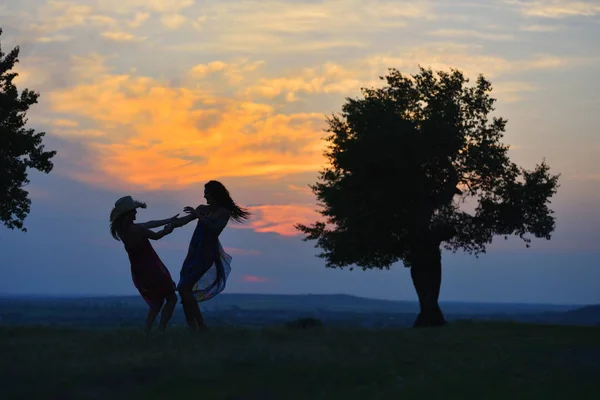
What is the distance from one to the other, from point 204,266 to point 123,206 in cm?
228

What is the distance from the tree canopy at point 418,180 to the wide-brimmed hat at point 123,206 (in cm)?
1980

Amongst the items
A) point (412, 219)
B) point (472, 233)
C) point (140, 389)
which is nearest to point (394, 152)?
point (412, 219)

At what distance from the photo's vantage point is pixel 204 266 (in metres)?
19.3

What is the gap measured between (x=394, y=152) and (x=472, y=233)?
6.07 metres

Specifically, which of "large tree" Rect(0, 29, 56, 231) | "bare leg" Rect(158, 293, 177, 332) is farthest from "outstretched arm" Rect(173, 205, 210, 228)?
"large tree" Rect(0, 29, 56, 231)

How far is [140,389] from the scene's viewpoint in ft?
37.5

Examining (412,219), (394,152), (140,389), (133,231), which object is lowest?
(140,389)

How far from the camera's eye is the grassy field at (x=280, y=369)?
11469 millimetres

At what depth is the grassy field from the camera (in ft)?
37.6

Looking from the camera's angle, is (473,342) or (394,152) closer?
(473,342)

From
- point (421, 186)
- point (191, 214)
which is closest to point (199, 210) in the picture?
point (191, 214)

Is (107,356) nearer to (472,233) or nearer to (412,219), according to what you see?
(412,219)

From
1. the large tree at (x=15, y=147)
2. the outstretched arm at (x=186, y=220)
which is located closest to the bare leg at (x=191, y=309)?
the outstretched arm at (x=186, y=220)

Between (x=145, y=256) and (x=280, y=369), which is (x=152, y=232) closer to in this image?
(x=145, y=256)
